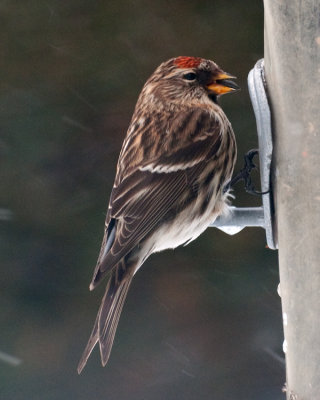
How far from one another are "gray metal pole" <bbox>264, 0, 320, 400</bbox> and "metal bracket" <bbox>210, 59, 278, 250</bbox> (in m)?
0.02

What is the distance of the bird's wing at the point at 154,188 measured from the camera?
10.3 ft

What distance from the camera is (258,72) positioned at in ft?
9.55

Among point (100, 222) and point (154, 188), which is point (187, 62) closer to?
point (154, 188)

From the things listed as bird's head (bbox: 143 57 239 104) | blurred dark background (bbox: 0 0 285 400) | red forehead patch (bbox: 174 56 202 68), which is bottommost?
blurred dark background (bbox: 0 0 285 400)

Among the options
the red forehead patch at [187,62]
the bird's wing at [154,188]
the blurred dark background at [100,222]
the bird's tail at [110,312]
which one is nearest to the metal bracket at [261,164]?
the bird's wing at [154,188]

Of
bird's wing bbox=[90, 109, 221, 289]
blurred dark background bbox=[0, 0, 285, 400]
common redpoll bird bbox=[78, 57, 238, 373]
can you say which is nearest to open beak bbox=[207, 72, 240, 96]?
common redpoll bird bbox=[78, 57, 238, 373]

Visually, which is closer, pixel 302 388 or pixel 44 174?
pixel 302 388

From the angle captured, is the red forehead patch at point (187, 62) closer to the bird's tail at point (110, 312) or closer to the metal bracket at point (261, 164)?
Answer: the metal bracket at point (261, 164)

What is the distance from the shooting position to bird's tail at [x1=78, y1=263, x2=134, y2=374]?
297cm

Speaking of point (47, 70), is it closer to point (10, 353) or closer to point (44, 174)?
point (44, 174)

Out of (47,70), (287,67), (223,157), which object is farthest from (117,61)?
(287,67)

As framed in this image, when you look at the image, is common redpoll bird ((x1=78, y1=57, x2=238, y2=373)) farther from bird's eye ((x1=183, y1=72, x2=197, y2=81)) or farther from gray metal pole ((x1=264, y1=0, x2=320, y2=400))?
gray metal pole ((x1=264, y1=0, x2=320, y2=400))

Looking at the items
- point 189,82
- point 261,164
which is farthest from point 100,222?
point 261,164

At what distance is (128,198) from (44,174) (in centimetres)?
98
